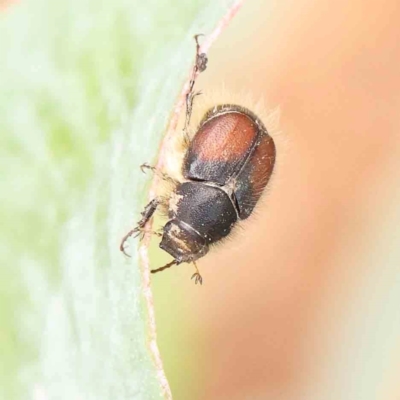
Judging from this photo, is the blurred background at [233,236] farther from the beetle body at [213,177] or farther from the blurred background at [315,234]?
the beetle body at [213,177]

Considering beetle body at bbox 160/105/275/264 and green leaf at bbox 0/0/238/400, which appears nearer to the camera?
green leaf at bbox 0/0/238/400

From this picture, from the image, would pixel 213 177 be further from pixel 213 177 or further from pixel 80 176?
pixel 80 176

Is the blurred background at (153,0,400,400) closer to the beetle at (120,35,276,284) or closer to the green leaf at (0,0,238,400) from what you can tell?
the beetle at (120,35,276,284)

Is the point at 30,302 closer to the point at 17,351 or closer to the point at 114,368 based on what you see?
the point at 17,351

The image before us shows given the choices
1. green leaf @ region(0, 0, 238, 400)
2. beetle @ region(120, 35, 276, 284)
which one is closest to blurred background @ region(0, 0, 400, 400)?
green leaf @ region(0, 0, 238, 400)

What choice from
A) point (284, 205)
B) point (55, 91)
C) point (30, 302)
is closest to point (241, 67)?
point (284, 205)

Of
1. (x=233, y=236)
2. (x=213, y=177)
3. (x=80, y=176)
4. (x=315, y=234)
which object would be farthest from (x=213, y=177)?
(x=315, y=234)

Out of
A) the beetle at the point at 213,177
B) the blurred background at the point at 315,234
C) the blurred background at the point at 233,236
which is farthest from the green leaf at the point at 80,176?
the blurred background at the point at 315,234
